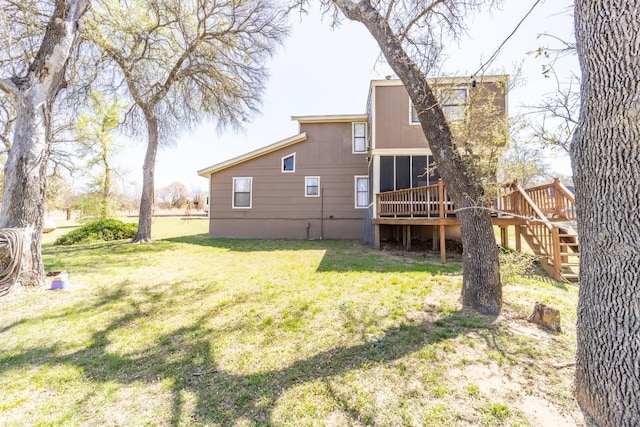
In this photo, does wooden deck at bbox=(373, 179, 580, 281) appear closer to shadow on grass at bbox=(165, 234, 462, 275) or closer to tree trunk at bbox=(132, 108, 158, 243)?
shadow on grass at bbox=(165, 234, 462, 275)

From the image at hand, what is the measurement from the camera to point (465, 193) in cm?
337

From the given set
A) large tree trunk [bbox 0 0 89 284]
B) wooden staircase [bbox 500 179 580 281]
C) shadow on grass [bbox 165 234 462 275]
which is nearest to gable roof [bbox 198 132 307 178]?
shadow on grass [bbox 165 234 462 275]

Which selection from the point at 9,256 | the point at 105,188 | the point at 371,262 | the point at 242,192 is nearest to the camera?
the point at 9,256

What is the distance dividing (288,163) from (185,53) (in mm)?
5085

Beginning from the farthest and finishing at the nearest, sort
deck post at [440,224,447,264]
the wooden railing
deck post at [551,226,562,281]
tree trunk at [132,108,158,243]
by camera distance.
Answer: tree trunk at [132,108,158,243], the wooden railing, deck post at [440,224,447,264], deck post at [551,226,562,281]

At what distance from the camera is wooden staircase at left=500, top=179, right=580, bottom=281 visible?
4871mm

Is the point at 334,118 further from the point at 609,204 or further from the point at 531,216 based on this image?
the point at 609,204

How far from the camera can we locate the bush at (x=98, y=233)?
10.1 meters

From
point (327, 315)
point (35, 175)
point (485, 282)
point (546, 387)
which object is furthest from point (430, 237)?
point (35, 175)

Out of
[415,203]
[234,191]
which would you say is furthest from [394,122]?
[234,191]

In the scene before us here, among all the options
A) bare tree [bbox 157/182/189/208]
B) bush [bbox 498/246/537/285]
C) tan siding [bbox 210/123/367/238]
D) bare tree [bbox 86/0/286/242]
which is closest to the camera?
bush [bbox 498/246/537/285]

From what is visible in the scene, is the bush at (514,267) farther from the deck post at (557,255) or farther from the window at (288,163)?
the window at (288,163)

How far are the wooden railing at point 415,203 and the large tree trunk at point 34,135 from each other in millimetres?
7428

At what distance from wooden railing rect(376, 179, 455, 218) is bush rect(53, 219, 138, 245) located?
33.6ft
